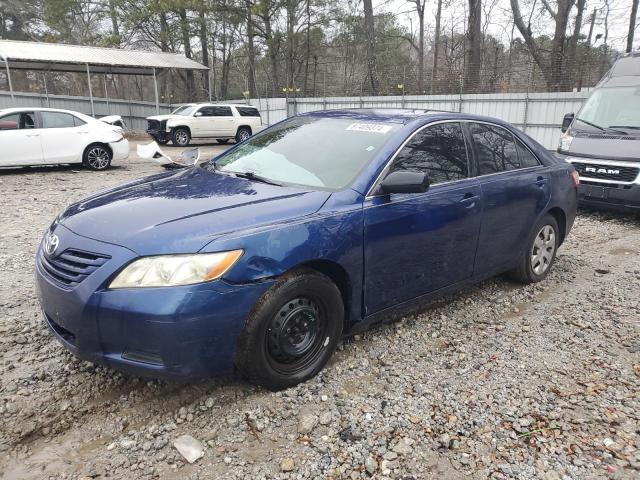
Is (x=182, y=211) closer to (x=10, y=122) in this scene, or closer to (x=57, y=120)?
(x=10, y=122)

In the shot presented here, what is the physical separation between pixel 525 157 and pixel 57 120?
35.0ft

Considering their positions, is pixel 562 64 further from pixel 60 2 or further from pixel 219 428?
pixel 60 2

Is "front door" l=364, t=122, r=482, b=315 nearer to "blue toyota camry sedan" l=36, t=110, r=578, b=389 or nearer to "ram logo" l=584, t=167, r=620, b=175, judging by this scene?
"blue toyota camry sedan" l=36, t=110, r=578, b=389

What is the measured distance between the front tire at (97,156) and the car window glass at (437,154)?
34.3 ft

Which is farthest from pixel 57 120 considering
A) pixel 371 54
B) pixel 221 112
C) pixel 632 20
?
pixel 632 20

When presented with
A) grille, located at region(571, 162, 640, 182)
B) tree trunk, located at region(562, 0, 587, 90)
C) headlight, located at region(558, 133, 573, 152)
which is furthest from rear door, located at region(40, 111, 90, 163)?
tree trunk, located at region(562, 0, 587, 90)

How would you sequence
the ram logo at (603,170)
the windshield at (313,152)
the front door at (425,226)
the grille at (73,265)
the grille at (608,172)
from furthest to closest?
1. the ram logo at (603,170)
2. the grille at (608,172)
3. the windshield at (313,152)
4. the front door at (425,226)
5. the grille at (73,265)

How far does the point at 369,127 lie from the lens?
12.3 ft

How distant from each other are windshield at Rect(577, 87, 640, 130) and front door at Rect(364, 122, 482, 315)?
17.4 ft

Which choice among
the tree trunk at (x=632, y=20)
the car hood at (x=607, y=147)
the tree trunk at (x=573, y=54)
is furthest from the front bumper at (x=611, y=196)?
the tree trunk at (x=632, y=20)

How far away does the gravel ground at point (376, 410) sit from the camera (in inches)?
96.9

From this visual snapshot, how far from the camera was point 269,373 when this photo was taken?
2.86 meters

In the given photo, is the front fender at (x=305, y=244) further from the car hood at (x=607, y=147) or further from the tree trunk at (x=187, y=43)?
the tree trunk at (x=187, y=43)

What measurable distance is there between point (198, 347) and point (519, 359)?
87.7 inches
